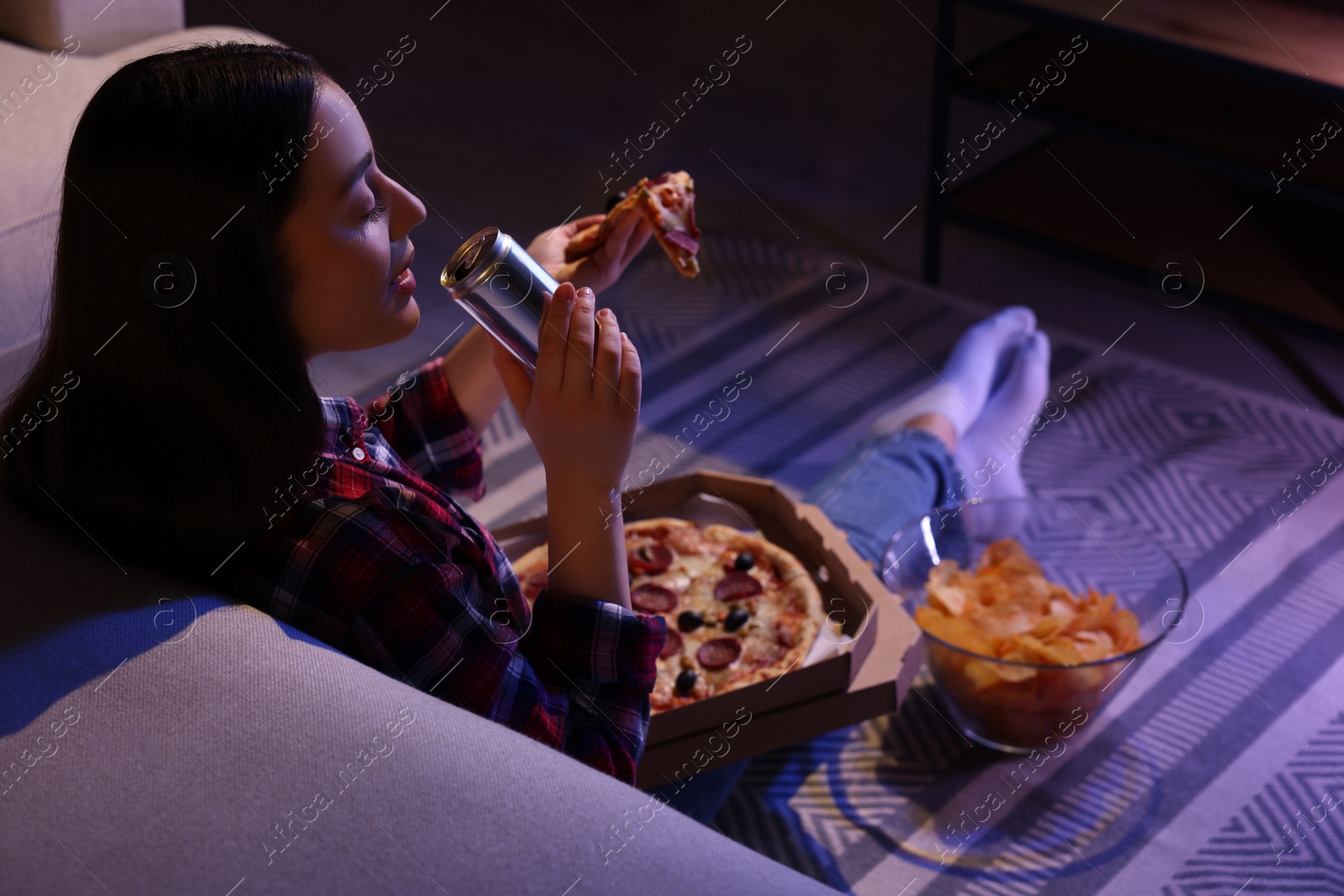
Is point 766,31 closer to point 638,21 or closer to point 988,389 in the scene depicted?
point 638,21

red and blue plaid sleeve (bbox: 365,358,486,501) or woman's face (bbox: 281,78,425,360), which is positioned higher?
woman's face (bbox: 281,78,425,360)

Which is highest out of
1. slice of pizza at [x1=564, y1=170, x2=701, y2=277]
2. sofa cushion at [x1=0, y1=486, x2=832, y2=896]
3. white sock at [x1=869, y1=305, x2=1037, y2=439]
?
slice of pizza at [x1=564, y1=170, x2=701, y2=277]

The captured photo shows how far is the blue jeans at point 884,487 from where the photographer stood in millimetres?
1476

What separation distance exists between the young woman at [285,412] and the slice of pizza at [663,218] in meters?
0.33

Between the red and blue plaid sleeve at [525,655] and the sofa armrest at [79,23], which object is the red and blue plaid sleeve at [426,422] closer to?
the red and blue plaid sleeve at [525,655]

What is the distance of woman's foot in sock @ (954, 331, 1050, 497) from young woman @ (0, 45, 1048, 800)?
0.88m

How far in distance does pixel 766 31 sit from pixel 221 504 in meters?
2.93

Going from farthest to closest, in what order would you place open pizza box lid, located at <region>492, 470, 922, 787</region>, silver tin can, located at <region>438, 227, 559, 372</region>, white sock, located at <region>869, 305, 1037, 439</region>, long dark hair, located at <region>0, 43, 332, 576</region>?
1. white sock, located at <region>869, 305, 1037, 439</region>
2. open pizza box lid, located at <region>492, 470, 922, 787</region>
3. silver tin can, located at <region>438, 227, 559, 372</region>
4. long dark hair, located at <region>0, 43, 332, 576</region>

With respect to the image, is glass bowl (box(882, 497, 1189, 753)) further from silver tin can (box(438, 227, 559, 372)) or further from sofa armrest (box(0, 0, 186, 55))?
sofa armrest (box(0, 0, 186, 55))

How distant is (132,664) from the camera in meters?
0.68

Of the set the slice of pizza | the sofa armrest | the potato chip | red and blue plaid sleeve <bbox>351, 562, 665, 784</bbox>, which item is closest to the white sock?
the potato chip

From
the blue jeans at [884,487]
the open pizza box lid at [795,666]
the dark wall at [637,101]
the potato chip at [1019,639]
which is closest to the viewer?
the open pizza box lid at [795,666]

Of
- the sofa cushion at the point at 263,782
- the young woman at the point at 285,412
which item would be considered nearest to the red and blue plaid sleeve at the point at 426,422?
the young woman at the point at 285,412

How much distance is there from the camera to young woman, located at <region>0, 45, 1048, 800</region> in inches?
30.1
